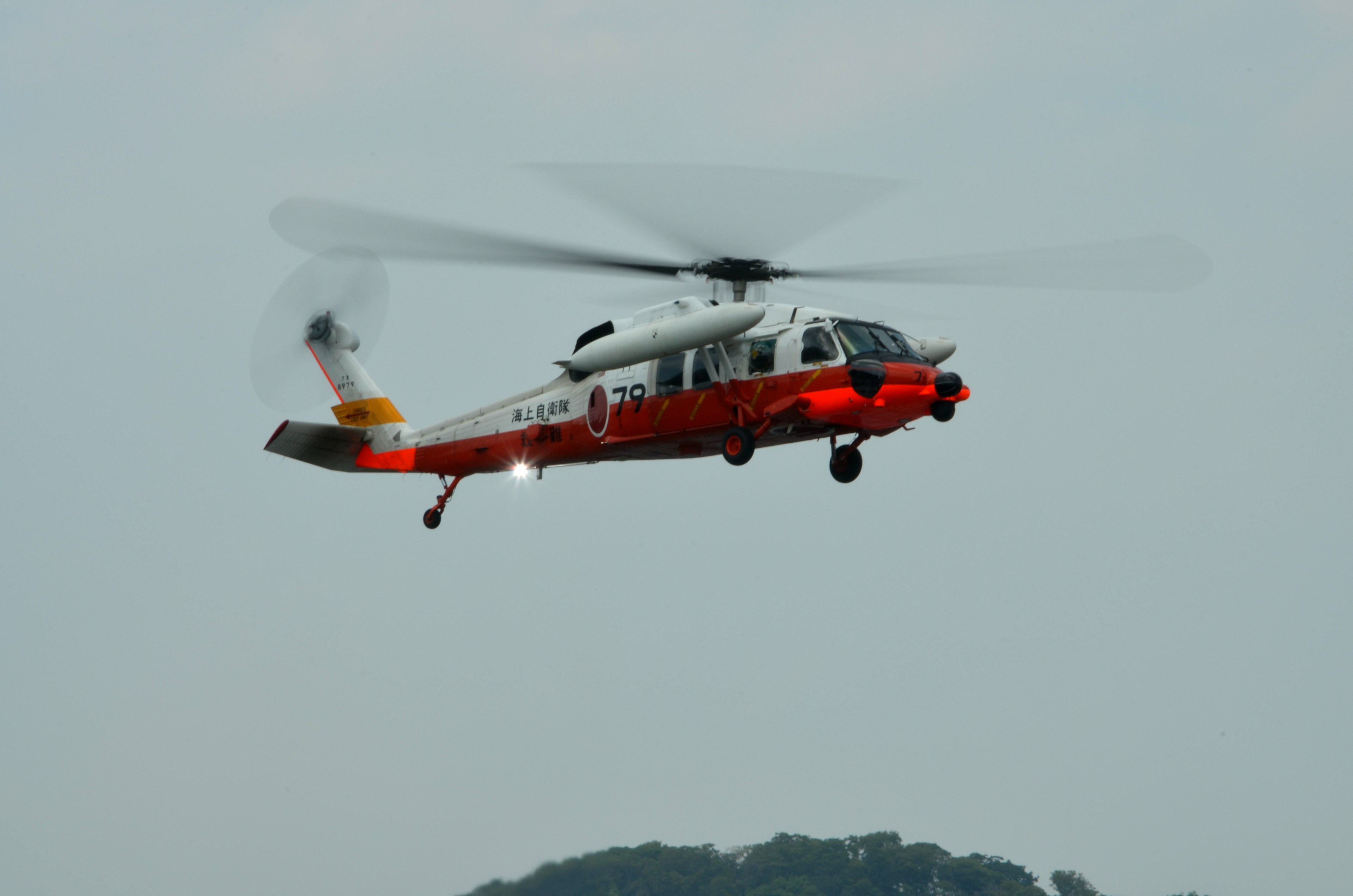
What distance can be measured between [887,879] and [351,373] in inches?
4429

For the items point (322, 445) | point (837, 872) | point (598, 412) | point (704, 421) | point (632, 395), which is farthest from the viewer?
point (837, 872)

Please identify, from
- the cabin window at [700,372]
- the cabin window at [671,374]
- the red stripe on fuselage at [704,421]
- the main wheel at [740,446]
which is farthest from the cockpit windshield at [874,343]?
the cabin window at [671,374]

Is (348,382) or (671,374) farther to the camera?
(348,382)

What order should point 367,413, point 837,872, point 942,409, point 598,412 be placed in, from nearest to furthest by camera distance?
point 942,409, point 598,412, point 367,413, point 837,872

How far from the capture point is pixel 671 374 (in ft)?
95.2

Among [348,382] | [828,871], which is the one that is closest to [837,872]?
[828,871]

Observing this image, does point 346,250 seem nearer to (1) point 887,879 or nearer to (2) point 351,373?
(2) point 351,373

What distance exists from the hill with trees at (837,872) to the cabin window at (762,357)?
104 metres

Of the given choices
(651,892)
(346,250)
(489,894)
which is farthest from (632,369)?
(651,892)

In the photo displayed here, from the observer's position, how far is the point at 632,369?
29.7m

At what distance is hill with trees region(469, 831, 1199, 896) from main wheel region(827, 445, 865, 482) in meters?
103

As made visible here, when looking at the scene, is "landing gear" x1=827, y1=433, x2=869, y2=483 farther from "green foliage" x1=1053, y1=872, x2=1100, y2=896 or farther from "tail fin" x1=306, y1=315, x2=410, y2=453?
"green foliage" x1=1053, y1=872, x2=1100, y2=896

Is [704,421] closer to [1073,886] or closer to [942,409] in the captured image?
[942,409]

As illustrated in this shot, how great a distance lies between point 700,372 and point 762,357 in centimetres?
125
